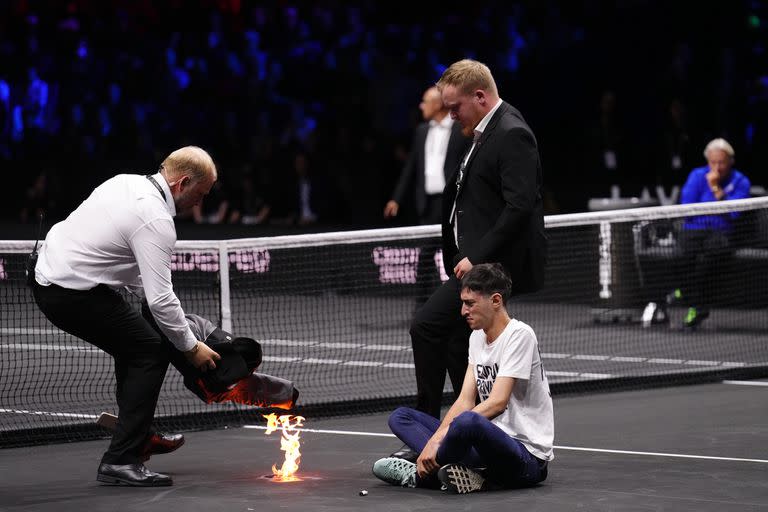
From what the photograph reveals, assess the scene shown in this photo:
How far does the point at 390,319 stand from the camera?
14977 millimetres

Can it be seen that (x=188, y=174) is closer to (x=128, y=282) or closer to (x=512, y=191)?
(x=128, y=282)

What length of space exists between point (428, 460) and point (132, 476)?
1.47 meters

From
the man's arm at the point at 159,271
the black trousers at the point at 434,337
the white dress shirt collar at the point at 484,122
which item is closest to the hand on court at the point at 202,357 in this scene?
the man's arm at the point at 159,271

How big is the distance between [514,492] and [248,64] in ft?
58.2

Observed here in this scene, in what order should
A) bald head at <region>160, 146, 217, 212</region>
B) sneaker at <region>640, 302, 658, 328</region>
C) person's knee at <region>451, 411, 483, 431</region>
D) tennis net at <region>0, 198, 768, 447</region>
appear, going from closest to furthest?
person's knee at <region>451, 411, 483, 431</region>
bald head at <region>160, 146, 217, 212</region>
tennis net at <region>0, 198, 768, 447</region>
sneaker at <region>640, 302, 658, 328</region>

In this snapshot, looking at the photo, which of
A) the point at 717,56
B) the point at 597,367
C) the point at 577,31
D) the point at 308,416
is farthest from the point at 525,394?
the point at 577,31

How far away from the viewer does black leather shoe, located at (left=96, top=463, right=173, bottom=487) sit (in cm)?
713

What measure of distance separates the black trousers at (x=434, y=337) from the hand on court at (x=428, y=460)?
21.5 inches

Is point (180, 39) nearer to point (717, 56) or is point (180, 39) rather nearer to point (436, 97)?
point (717, 56)

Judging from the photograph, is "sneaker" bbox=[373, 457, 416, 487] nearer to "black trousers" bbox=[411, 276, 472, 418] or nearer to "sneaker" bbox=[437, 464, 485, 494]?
"sneaker" bbox=[437, 464, 485, 494]

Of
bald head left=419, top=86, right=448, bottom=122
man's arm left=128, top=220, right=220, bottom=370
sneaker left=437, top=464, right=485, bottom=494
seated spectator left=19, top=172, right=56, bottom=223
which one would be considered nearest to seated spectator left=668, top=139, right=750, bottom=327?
bald head left=419, top=86, right=448, bottom=122

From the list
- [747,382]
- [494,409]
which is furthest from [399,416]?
[747,382]

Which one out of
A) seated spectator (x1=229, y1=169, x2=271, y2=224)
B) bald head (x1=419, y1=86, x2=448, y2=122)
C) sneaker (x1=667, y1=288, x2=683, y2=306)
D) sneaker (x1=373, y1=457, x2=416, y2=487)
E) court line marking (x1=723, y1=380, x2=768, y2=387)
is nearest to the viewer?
sneaker (x1=373, y1=457, x2=416, y2=487)

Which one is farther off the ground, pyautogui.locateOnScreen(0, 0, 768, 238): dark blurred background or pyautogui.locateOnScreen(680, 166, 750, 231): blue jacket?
pyautogui.locateOnScreen(0, 0, 768, 238): dark blurred background
